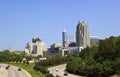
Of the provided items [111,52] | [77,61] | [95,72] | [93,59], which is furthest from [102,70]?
[77,61]

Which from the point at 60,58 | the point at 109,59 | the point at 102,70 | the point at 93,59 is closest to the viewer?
the point at 102,70

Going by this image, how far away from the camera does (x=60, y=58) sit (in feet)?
612

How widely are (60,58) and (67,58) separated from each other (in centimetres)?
849

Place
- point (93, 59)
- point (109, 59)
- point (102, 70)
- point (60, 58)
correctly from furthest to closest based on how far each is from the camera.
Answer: point (60, 58), point (93, 59), point (109, 59), point (102, 70)

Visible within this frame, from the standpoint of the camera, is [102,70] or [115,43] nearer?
[102,70]

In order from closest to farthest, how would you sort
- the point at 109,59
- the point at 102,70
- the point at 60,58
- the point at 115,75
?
the point at 115,75 < the point at 102,70 < the point at 109,59 < the point at 60,58

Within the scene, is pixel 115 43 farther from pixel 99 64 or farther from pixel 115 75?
pixel 115 75

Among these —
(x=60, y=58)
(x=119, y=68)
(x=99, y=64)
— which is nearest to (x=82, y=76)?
(x=99, y=64)

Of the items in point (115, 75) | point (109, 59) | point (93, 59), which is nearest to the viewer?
point (115, 75)

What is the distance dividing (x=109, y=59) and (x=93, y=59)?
12.0 meters

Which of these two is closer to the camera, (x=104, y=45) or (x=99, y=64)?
(x=99, y=64)

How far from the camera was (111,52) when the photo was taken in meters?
113

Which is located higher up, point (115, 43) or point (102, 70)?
point (115, 43)

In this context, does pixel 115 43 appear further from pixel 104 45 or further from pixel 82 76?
pixel 82 76
